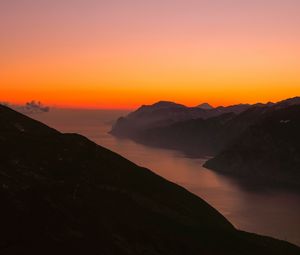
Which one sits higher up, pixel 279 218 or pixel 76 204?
pixel 76 204

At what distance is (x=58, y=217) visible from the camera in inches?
2297

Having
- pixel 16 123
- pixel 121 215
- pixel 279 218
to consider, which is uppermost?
pixel 16 123

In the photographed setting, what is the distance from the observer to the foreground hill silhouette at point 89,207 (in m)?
54.1

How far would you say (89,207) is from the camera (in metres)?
66.3

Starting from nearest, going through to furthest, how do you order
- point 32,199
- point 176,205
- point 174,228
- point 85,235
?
point 85,235, point 32,199, point 174,228, point 176,205

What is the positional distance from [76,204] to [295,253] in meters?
43.7

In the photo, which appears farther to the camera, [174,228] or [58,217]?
[174,228]

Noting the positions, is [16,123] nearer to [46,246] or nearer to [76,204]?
[76,204]

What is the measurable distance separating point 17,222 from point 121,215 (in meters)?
19.9

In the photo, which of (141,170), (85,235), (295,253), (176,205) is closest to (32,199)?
(85,235)

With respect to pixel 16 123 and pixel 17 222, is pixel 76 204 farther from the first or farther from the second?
pixel 16 123

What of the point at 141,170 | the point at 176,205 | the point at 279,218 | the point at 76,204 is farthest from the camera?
the point at 279,218

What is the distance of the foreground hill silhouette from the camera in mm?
54122

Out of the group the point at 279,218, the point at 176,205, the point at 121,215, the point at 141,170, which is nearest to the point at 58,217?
the point at 121,215
